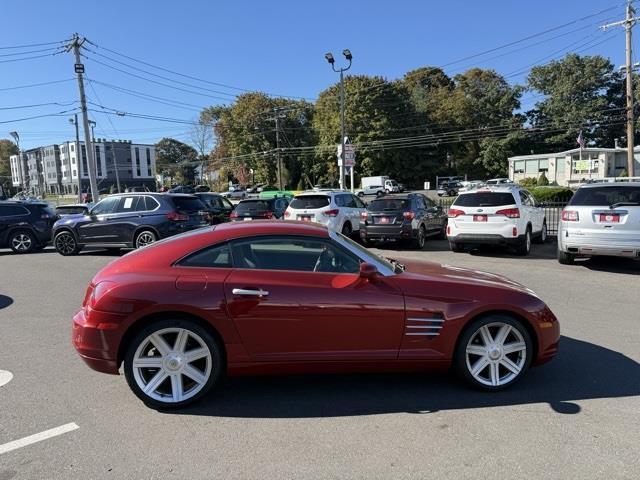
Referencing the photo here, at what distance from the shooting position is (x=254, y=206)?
52.6 ft

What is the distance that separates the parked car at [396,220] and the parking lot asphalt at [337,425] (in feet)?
26.6

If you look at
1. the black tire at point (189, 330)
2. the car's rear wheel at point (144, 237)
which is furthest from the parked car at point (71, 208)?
the black tire at point (189, 330)

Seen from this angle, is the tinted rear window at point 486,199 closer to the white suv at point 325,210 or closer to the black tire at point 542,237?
the black tire at point 542,237

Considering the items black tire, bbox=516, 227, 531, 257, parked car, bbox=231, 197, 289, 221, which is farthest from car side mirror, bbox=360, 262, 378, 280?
parked car, bbox=231, 197, 289, 221

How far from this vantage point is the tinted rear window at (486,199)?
11836 millimetres

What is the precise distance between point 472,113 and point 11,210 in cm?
6784

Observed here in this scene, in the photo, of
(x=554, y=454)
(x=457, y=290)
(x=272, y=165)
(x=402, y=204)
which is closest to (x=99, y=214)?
(x=402, y=204)

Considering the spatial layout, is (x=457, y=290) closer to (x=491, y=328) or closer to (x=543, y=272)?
(x=491, y=328)

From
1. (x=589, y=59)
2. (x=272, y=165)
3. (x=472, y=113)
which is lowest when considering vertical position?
(x=272, y=165)

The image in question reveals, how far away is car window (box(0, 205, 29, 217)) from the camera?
1500cm

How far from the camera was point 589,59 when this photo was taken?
65.5 meters

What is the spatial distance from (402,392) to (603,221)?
725 centimetres

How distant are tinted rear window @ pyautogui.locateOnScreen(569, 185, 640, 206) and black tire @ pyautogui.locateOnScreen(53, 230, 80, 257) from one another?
1270 centimetres

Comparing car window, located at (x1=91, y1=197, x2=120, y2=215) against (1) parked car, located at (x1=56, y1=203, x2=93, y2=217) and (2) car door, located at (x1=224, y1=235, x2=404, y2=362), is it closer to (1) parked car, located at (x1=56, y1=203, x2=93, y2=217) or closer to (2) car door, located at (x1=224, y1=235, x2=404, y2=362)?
(1) parked car, located at (x1=56, y1=203, x2=93, y2=217)
